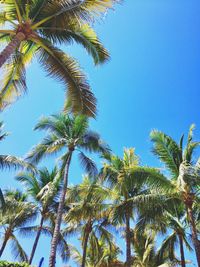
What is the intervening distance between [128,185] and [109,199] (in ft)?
10.9

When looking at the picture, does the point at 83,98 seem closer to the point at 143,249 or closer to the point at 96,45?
the point at 96,45

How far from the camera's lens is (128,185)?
16047 millimetres

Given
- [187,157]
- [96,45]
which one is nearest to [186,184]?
[187,157]

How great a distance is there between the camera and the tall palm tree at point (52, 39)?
390 inches

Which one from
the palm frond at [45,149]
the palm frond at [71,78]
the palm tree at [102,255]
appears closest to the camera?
the palm frond at [71,78]

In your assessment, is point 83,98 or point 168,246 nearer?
point 83,98

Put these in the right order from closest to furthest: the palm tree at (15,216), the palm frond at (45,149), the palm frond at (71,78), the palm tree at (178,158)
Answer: the palm frond at (71,78)
the palm tree at (178,158)
the palm frond at (45,149)
the palm tree at (15,216)

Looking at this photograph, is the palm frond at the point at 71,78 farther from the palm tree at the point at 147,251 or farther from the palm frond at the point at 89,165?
the palm tree at the point at 147,251

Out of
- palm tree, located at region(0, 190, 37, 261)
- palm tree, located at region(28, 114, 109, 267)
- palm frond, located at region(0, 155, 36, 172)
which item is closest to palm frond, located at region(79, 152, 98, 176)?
palm tree, located at region(28, 114, 109, 267)

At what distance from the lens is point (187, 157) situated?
1521 cm

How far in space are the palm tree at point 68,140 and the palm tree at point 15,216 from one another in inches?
189

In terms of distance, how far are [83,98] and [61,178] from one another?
9.74m

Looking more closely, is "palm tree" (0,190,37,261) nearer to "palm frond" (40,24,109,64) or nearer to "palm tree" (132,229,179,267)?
"palm tree" (132,229,179,267)

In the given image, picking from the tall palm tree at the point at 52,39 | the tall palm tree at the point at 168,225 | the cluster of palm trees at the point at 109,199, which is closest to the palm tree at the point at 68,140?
the cluster of palm trees at the point at 109,199
